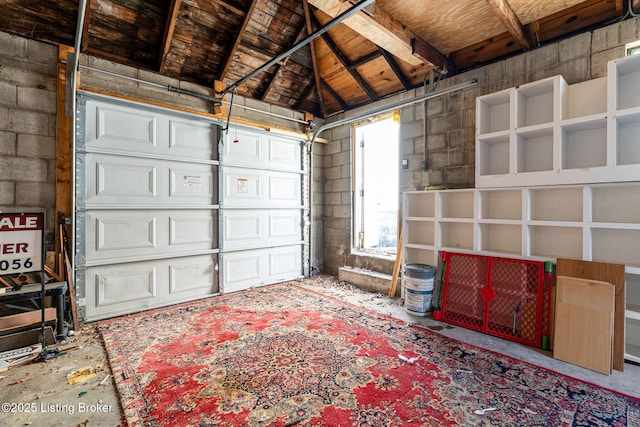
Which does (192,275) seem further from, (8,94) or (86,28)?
(86,28)

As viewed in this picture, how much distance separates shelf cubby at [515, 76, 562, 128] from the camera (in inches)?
118

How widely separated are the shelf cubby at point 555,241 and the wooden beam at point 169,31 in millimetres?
4588

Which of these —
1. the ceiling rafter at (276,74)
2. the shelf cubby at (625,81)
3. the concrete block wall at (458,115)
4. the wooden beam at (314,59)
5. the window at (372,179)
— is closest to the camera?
the shelf cubby at (625,81)

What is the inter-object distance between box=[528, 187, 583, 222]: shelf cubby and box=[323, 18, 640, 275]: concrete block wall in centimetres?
75

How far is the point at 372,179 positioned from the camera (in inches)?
214

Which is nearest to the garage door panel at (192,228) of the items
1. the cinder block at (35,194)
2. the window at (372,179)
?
the cinder block at (35,194)

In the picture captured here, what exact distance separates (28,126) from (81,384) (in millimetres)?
2751

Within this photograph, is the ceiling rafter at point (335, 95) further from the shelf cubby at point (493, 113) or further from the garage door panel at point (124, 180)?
the garage door panel at point (124, 180)

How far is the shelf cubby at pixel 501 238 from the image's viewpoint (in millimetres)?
3286

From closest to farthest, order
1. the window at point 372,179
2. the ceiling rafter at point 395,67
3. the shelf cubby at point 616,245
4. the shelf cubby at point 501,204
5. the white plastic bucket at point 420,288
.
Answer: the shelf cubby at point 616,245 < the shelf cubby at point 501,204 < the white plastic bucket at point 420,288 < the ceiling rafter at point 395,67 < the window at point 372,179

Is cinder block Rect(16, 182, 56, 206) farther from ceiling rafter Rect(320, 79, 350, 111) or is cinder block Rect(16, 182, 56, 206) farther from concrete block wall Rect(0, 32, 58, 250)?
ceiling rafter Rect(320, 79, 350, 111)

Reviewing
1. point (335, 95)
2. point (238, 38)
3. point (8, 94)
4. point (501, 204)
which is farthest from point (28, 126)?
point (501, 204)

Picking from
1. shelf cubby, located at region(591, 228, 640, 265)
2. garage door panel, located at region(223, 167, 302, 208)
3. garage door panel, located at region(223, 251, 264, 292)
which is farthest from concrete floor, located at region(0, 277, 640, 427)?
garage door panel, located at region(223, 167, 302, 208)

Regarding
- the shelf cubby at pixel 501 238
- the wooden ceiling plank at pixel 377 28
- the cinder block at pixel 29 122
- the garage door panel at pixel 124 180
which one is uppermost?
the wooden ceiling plank at pixel 377 28
